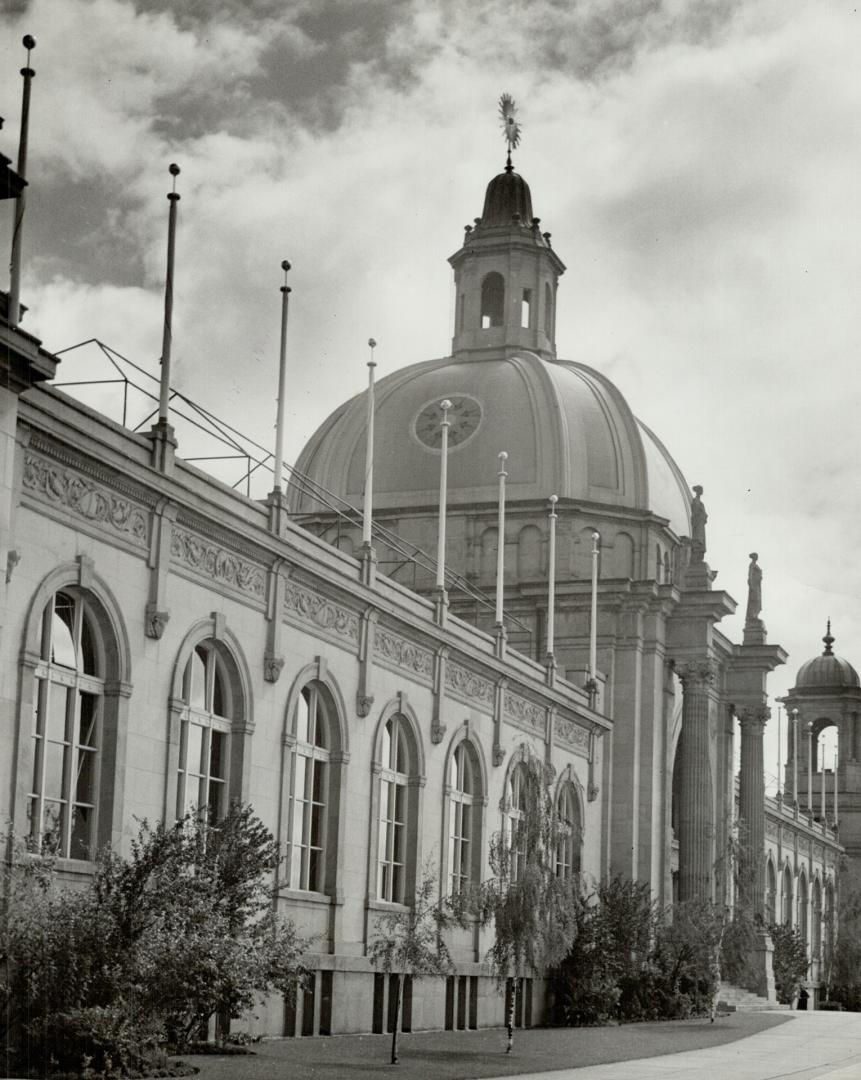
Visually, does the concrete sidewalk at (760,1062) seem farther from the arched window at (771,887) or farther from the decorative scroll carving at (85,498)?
the arched window at (771,887)

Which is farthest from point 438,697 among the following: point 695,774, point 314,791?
point 695,774

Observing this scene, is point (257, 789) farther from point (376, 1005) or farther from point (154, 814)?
point (376, 1005)

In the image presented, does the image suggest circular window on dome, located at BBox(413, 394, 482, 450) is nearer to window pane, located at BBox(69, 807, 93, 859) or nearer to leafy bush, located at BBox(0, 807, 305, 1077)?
window pane, located at BBox(69, 807, 93, 859)

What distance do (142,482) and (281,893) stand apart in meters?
10.9

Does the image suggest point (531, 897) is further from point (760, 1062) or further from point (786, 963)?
point (786, 963)

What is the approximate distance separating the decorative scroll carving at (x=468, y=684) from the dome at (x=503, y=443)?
21003 mm

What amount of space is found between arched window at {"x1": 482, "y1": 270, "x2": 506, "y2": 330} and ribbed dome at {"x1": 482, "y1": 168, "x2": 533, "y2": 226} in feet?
10.4

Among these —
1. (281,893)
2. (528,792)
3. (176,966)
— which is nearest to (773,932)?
(528,792)

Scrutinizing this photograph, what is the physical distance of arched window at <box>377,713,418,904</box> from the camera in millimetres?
46031

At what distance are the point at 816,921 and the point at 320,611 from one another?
272 feet

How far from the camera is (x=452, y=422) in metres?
75.9

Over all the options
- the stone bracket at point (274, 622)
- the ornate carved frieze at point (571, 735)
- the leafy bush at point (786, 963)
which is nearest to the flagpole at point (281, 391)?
the stone bracket at point (274, 622)

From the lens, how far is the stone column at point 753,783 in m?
78.4

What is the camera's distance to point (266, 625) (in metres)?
39.2
